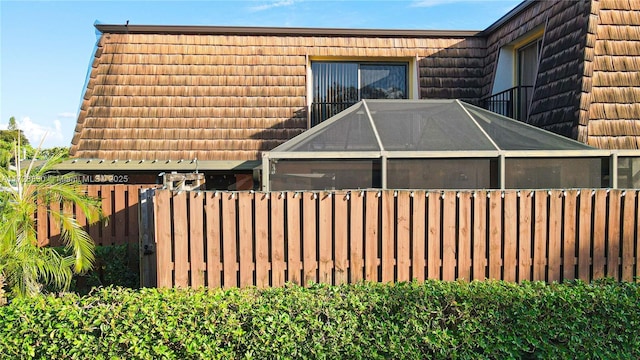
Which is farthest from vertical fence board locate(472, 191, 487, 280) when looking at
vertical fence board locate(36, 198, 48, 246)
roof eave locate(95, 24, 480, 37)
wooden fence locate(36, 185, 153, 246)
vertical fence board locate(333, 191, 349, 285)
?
roof eave locate(95, 24, 480, 37)

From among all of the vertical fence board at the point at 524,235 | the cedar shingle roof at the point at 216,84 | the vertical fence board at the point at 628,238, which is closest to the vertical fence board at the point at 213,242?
the vertical fence board at the point at 524,235

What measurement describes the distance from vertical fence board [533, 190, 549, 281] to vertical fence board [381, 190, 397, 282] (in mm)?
1503

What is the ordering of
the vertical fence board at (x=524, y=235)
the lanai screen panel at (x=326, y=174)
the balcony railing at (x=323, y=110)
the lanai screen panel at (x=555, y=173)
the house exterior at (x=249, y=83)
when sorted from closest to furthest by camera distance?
the vertical fence board at (x=524, y=235) < the lanai screen panel at (x=326, y=174) < the lanai screen panel at (x=555, y=173) < the house exterior at (x=249, y=83) < the balcony railing at (x=323, y=110)

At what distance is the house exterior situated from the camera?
10.5 metres

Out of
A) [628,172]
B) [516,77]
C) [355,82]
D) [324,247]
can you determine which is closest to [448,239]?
[324,247]

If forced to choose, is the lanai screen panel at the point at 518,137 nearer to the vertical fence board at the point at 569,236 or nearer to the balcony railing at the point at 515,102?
the vertical fence board at the point at 569,236

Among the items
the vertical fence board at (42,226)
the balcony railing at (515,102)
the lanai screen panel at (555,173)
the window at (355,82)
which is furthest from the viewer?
the window at (355,82)

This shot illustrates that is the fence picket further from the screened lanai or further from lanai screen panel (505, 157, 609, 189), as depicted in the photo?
lanai screen panel (505, 157, 609, 189)

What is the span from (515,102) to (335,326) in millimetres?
8171

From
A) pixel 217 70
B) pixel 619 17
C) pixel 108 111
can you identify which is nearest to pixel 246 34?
pixel 217 70

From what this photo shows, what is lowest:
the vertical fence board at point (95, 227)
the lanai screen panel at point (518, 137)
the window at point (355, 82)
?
the vertical fence board at point (95, 227)

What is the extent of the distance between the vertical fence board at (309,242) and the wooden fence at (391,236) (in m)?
0.01

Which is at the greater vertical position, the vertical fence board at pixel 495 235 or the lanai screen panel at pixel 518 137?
the lanai screen panel at pixel 518 137

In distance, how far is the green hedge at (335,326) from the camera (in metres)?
3.79
